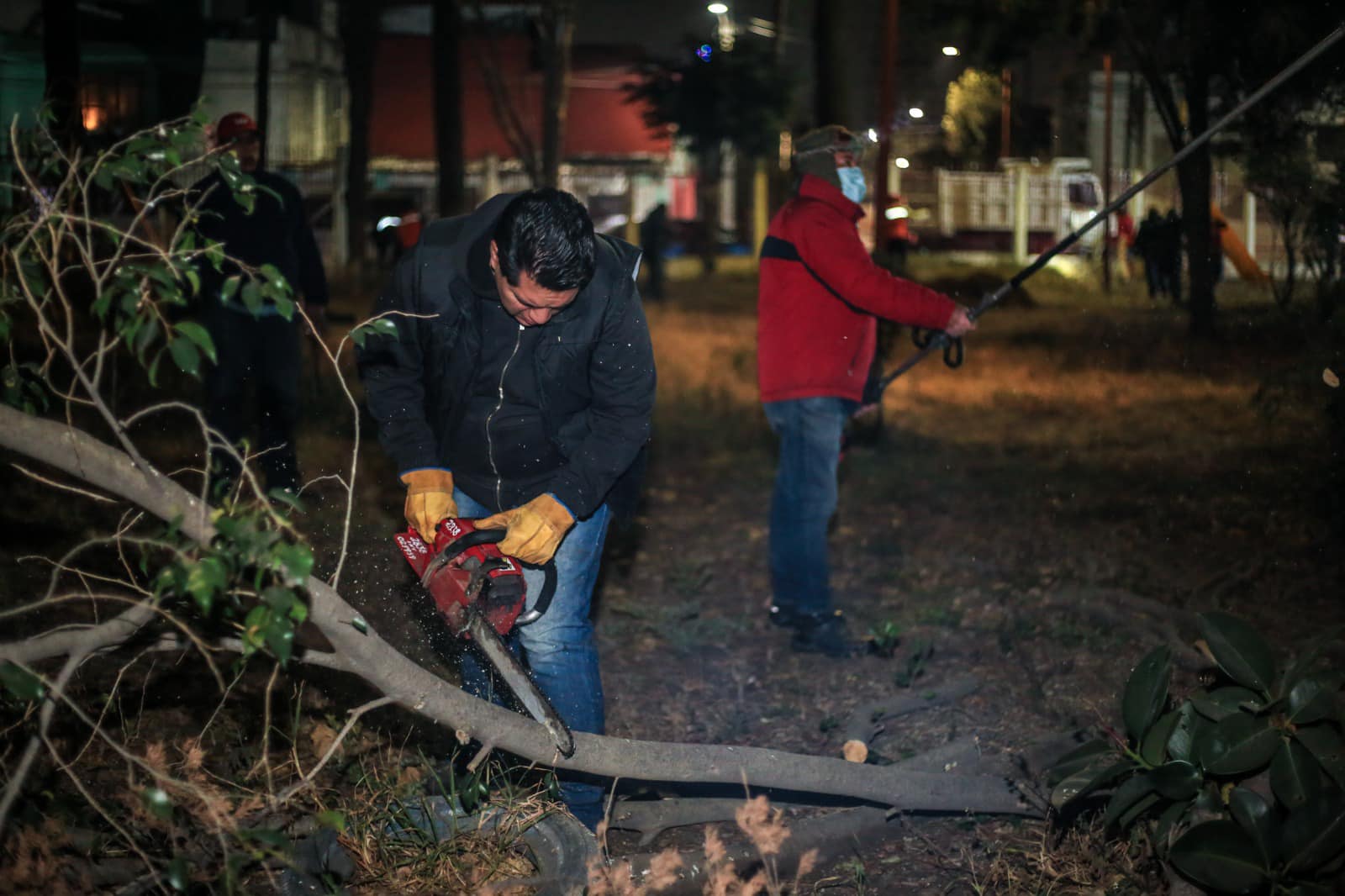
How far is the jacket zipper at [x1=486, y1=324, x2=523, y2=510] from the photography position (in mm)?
3449

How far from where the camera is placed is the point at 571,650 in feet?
12.0

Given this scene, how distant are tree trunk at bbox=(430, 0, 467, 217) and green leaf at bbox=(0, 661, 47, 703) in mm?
16841

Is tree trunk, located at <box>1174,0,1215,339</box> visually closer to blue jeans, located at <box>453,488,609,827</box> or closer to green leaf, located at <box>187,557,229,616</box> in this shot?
blue jeans, located at <box>453,488,609,827</box>

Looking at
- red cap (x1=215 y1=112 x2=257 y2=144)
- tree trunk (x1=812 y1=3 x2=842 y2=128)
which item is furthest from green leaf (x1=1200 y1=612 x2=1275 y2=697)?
tree trunk (x1=812 y1=3 x2=842 y2=128)

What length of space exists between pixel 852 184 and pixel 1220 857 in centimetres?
297

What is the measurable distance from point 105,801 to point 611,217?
110 ft

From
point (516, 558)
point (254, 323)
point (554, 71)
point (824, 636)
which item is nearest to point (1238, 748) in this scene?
point (516, 558)

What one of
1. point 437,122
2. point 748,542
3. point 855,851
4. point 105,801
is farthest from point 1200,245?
point 437,122

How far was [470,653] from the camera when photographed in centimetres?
379

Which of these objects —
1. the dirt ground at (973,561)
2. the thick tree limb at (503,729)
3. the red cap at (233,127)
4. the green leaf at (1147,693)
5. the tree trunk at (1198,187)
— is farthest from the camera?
the tree trunk at (1198,187)

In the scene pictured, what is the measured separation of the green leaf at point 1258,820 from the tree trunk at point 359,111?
21341 mm

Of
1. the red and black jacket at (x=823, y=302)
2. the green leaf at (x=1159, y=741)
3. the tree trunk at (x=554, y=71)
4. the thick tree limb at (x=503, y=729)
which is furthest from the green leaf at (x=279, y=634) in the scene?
the tree trunk at (x=554, y=71)

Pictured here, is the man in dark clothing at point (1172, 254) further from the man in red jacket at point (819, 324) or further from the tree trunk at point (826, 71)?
the tree trunk at point (826, 71)

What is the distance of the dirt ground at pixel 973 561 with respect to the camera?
14.6ft
